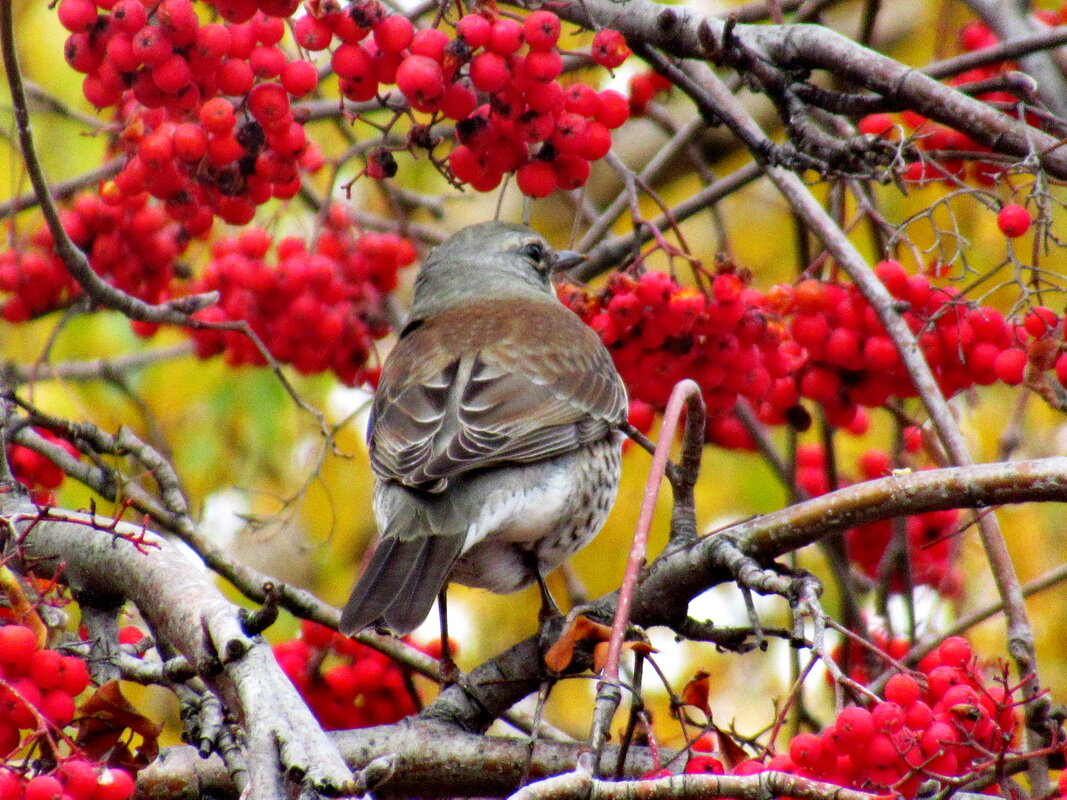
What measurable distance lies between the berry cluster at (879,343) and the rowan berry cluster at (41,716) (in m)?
2.09

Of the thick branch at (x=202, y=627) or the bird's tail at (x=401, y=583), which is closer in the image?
the thick branch at (x=202, y=627)

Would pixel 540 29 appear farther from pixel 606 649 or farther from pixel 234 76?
pixel 606 649

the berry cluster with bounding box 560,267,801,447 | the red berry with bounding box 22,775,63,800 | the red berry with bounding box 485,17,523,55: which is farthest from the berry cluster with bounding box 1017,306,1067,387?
the red berry with bounding box 22,775,63,800

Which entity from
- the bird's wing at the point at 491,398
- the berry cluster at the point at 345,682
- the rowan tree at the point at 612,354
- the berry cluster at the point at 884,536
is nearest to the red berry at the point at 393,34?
the rowan tree at the point at 612,354

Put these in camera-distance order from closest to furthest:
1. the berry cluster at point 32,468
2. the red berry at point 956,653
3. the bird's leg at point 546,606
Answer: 1. the red berry at point 956,653
2. the berry cluster at point 32,468
3. the bird's leg at point 546,606

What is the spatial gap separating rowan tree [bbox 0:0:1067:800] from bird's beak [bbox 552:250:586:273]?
155 millimetres

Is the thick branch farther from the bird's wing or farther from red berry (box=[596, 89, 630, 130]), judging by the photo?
red berry (box=[596, 89, 630, 130])

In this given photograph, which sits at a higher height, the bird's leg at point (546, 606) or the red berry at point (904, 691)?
the bird's leg at point (546, 606)

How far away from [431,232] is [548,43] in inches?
120

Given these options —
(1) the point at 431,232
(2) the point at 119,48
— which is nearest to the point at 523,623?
(1) the point at 431,232

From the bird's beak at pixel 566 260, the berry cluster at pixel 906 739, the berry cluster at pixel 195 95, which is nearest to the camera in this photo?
the berry cluster at pixel 906 739

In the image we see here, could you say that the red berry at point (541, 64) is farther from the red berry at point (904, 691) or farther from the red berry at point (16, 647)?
the red berry at point (16, 647)

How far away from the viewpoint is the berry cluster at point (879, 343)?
3475 mm

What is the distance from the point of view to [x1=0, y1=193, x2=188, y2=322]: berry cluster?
4.35 meters
